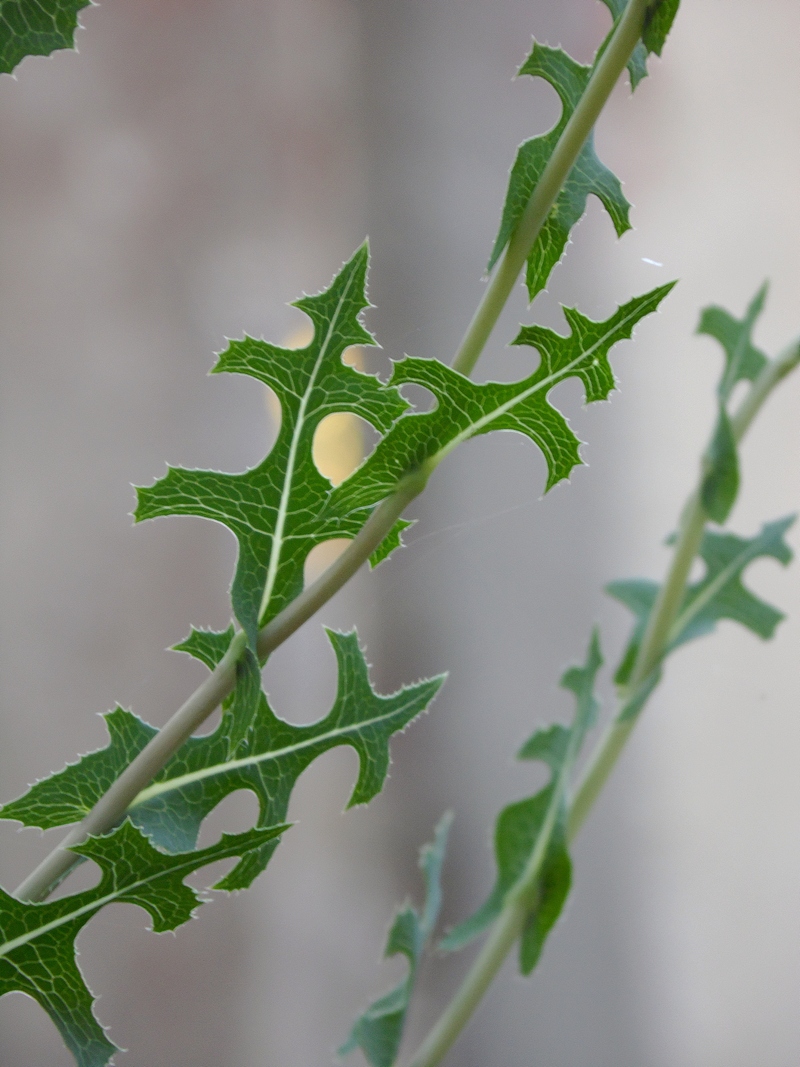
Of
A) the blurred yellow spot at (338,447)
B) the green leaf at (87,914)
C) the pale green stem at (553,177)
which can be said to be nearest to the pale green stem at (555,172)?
the pale green stem at (553,177)

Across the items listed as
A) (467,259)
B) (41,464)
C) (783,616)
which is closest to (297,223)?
(467,259)

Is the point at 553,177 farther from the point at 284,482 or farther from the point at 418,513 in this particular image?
the point at 418,513

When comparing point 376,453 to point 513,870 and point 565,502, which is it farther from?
point 565,502

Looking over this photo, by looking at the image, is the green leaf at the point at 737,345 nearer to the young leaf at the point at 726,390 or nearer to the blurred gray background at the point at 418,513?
the young leaf at the point at 726,390

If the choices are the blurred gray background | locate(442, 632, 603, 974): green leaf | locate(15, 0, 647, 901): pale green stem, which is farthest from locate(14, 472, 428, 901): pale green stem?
the blurred gray background

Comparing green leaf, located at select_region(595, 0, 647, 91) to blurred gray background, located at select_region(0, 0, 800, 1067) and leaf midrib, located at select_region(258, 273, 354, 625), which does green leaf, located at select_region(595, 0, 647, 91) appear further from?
blurred gray background, located at select_region(0, 0, 800, 1067)

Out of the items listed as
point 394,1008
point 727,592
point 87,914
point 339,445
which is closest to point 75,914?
point 87,914
